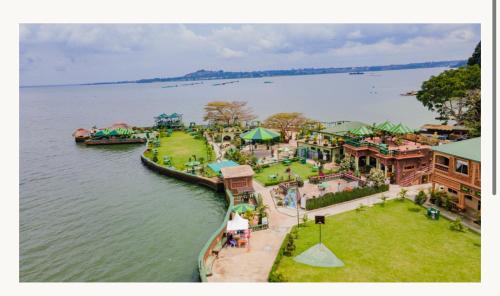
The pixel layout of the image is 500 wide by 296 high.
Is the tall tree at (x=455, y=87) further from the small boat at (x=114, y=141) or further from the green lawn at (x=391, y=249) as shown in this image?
the small boat at (x=114, y=141)

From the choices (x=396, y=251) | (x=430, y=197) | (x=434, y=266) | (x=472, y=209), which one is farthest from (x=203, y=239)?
(x=472, y=209)

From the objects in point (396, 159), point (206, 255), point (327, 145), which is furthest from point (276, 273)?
point (327, 145)

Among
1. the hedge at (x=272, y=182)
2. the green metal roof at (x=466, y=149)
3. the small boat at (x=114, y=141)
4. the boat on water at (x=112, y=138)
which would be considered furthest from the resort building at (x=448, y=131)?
the boat on water at (x=112, y=138)

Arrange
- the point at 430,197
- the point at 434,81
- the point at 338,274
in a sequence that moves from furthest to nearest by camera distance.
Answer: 1. the point at 434,81
2. the point at 430,197
3. the point at 338,274

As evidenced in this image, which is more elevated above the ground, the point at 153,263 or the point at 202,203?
the point at 202,203

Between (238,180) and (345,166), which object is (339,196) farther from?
(238,180)

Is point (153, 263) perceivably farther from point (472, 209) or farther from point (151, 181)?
point (472, 209)
